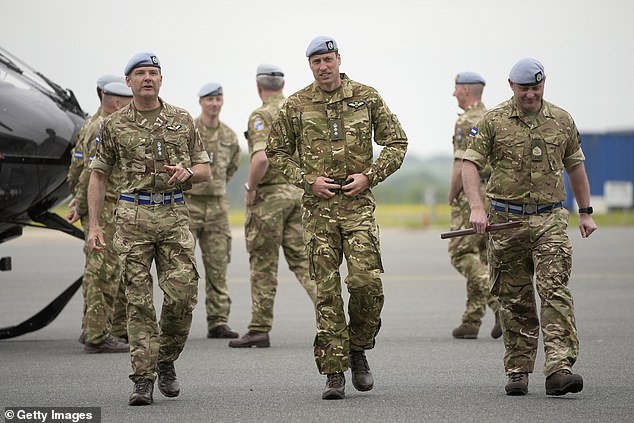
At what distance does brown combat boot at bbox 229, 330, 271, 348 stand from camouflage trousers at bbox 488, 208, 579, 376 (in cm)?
308

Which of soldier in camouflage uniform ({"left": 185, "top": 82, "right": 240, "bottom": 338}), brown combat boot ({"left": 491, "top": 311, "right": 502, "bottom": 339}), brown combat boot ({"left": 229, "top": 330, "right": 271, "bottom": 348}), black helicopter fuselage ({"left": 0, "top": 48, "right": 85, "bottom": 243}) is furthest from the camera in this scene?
soldier in camouflage uniform ({"left": 185, "top": 82, "right": 240, "bottom": 338})

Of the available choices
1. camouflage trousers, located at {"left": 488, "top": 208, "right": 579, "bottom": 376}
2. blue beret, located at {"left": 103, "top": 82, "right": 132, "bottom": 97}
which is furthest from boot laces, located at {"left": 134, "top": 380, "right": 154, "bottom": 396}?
blue beret, located at {"left": 103, "top": 82, "right": 132, "bottom": 97}

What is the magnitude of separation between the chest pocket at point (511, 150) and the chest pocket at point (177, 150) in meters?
2.04

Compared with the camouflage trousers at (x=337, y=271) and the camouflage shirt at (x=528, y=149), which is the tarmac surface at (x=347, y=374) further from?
the camouflage shirt at (x=528, y=149)

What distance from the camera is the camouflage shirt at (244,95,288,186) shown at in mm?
10914

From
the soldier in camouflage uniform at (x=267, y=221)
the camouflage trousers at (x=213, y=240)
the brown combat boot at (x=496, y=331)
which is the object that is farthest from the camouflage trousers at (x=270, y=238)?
the brown combat boot at (x=496, y=331)

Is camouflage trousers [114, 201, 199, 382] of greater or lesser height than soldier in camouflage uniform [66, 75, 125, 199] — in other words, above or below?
below

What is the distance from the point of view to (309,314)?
13.5 m

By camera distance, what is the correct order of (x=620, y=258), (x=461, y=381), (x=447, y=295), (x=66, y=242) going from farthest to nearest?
1. (x=66, y=242)
2. (x=620, y=258)
3. (x=447, y=295)
4. (x=461, y=381)

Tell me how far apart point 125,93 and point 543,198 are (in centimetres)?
397

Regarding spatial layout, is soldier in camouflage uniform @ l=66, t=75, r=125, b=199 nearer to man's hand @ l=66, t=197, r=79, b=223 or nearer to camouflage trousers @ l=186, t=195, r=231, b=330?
man's hand @ l=66, t=197, r=79, b=223

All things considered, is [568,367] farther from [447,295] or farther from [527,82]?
[447,295]

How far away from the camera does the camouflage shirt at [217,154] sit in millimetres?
12023

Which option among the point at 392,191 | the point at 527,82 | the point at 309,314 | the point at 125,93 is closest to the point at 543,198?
the point at 527,82
